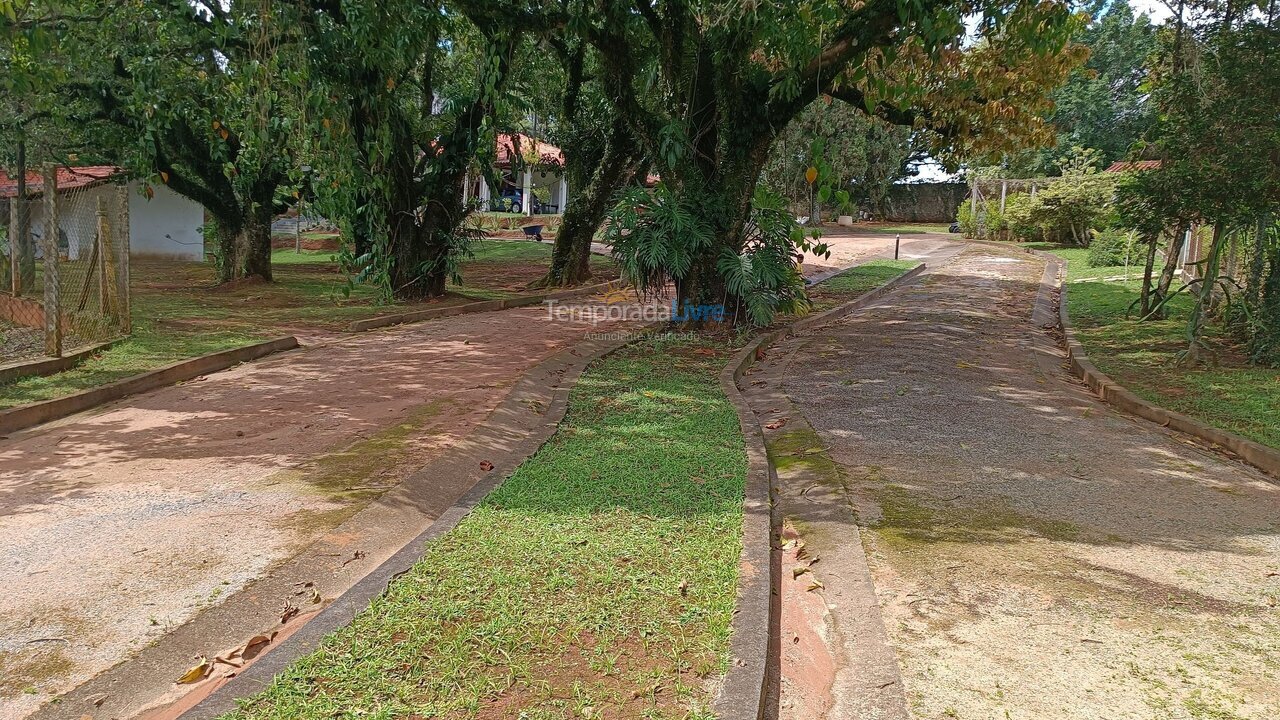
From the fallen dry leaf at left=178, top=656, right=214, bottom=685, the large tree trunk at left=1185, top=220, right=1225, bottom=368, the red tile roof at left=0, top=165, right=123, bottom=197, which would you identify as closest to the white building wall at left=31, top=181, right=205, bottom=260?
the red tile roof at left=0, top=165, right=123, bottom=197

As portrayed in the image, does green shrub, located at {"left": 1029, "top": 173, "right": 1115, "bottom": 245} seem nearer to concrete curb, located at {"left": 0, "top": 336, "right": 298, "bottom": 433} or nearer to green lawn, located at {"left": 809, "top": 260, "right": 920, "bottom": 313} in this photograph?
green lawn, located at {"left": 809, "top": 260, "right": 920, "bottom": 313}

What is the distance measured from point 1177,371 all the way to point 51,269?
11.7 m

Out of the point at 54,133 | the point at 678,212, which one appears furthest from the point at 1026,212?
the point at 54,133

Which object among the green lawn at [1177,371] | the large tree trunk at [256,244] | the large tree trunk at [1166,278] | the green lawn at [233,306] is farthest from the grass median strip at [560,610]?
the large tree trunk at [256,244]

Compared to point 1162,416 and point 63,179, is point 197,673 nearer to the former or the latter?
point 1162,416

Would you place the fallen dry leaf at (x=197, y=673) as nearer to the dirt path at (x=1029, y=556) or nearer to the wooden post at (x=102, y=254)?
the dirt path at (x=1029, y=556)

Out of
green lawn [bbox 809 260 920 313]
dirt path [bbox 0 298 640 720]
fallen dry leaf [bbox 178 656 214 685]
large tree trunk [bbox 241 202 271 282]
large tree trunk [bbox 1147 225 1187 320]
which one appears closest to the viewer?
fallen dry leaf [bbox 178 656 214 685]

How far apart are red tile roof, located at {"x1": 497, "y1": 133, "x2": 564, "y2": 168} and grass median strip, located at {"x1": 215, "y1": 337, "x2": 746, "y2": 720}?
13.1 meters

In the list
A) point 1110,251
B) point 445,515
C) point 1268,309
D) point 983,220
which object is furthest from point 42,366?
point 983,220

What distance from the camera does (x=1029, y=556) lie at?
452cm

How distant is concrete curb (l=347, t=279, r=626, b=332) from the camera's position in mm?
12750

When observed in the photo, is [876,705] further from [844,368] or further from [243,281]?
[243,281]

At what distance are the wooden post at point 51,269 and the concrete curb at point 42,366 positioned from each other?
5.2 inches

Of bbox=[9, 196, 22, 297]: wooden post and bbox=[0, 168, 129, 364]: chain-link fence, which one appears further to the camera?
bbox=[9, 196, 22, 297]: wooden post
